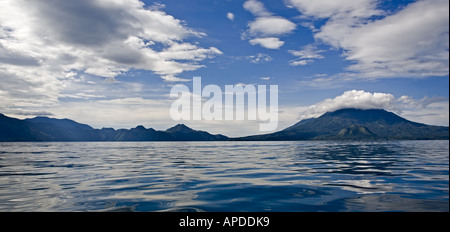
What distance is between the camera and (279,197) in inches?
532

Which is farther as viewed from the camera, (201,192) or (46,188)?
(46,188)

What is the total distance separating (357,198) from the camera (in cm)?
1312
